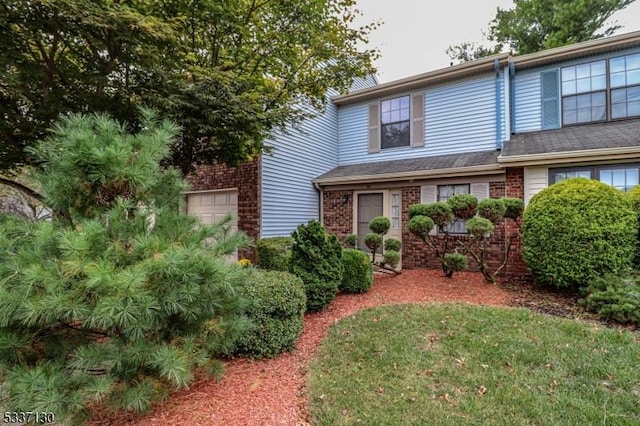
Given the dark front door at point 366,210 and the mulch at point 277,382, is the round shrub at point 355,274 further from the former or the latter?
the dark front door at point 366,210

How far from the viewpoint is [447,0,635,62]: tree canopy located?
1317cm

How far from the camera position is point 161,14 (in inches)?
196

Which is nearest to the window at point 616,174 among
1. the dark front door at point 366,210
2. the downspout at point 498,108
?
Answer: the downspout at point 498,108

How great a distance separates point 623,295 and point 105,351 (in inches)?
232

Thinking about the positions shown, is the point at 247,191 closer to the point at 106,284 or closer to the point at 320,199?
the point at 320,199

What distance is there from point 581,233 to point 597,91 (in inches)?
194

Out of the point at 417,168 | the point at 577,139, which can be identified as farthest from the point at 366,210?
the point at 577,139

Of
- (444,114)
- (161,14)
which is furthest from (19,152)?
(444,114)

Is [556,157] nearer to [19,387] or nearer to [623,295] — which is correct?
[623,295]

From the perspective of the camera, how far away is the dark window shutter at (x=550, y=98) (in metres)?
8.15

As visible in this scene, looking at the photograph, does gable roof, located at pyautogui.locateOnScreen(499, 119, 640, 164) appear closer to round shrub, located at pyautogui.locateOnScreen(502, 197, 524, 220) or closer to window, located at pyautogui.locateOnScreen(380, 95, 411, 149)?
round shrub, located at pyautogui.locateOnScreen(502, 197, 524, 220)

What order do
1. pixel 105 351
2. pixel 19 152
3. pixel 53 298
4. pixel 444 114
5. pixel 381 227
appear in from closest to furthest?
pixel 53 298 < pixel 105 351 < pixel 19 152 < pixel 381 227 < pixel 444 114

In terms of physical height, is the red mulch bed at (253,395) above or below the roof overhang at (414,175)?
below

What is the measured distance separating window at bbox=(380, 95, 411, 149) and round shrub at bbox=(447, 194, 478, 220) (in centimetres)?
423
